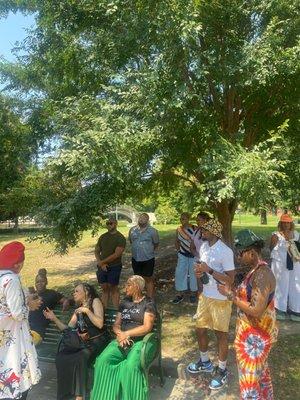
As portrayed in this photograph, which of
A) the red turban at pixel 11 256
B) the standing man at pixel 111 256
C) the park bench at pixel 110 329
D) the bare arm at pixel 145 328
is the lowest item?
the park bench at pixel 110 329

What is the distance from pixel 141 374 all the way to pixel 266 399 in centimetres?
113

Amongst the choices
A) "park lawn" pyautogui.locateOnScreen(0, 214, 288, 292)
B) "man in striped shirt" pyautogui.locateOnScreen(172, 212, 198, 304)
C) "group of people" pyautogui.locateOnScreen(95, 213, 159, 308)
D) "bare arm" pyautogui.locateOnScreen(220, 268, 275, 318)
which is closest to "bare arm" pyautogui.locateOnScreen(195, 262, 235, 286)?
"bare arm" pyautogui.locateOnScreen(220, 268, 275, 318)

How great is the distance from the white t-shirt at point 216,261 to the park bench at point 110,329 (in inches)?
26.3

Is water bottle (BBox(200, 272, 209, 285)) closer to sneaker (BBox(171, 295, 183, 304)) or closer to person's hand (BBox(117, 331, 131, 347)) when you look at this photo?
person's hand (BBox(117, 331, 131, 347))

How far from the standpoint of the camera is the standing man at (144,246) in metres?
7.11

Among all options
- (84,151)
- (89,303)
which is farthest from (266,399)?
(84,151)

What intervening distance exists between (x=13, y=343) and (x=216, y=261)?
2063mm

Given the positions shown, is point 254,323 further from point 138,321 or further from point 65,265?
point 65,265

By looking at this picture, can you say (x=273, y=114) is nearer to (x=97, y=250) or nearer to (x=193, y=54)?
(x=193, y=54)

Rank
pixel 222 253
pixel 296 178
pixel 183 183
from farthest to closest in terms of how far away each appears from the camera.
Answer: pixel 183 183 < pixel 296 178 < pixel 222 253

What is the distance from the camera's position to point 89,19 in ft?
19.3

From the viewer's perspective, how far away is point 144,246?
23.3ft

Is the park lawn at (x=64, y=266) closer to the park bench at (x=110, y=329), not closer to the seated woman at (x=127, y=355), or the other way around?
the park bench at (x=110, y=329)

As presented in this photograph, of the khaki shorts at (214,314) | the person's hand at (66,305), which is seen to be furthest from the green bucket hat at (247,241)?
the person's hand at (66,305)
